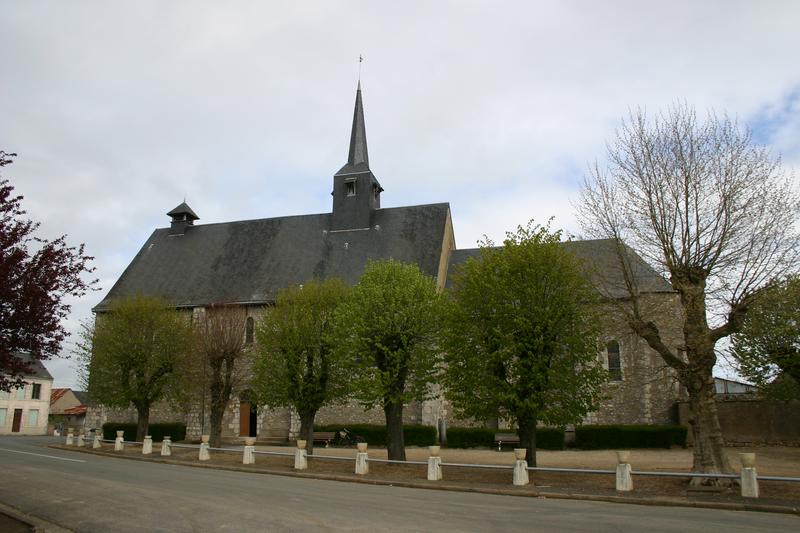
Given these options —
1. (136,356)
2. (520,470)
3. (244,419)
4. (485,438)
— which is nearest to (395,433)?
(520,470)

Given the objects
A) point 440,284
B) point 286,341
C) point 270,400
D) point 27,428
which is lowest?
point 27,428

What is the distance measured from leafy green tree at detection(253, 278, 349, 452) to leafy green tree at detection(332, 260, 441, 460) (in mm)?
1401

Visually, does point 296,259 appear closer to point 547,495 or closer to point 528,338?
point 528,338

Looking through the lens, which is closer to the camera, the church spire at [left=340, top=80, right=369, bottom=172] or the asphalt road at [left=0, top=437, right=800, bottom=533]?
the asphalt road at [left=0, top=437, right=800, bottom=533]

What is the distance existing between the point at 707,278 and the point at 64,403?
61.2 m

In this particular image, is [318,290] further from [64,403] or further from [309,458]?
[64,403]

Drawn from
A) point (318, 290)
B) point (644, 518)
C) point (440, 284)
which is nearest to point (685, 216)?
point (644, 518)

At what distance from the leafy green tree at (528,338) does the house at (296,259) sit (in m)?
9.37

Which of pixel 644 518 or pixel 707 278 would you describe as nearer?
pixel 644 518

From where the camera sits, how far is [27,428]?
43.9 meters

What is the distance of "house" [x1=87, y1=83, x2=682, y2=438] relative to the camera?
24.9m

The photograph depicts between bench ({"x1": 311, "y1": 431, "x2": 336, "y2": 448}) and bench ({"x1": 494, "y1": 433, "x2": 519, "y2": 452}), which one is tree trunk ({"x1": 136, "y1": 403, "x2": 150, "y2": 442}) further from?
bench ({"x1": 494, "y1": 433, "x2": 519, "y2": 452})

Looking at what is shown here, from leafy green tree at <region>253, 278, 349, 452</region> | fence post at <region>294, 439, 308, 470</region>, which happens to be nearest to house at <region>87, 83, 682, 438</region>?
leafy green tree at <region>253, 278, 349, 452</region>

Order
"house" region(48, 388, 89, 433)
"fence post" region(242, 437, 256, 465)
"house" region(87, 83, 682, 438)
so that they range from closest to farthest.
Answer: "fence post" region(242, 437, 256, 465) → "house" region(87, 83, 682, 438) → "house" region(48, 388, 89, 433)
